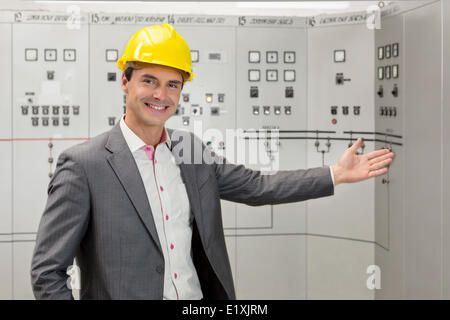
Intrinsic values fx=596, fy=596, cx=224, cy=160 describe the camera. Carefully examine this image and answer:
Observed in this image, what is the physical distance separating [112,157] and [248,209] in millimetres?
3451

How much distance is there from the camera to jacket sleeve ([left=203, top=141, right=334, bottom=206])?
2.54 meters

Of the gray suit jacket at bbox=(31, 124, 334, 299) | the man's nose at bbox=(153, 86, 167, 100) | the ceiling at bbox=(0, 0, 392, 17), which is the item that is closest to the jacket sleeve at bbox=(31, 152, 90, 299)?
the gray suit jacket at bbox=(31, 124, 334, 299)

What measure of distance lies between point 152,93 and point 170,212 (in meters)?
0.44

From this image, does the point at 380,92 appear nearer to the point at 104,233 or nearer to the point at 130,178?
the point at 130,178

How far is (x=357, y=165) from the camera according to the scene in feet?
8.30


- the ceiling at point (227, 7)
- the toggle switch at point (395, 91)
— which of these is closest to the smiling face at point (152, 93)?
the toggle switch at point (395, 91)

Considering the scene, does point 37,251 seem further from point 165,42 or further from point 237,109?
point 237,109

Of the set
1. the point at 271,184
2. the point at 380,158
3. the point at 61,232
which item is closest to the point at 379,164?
the point at 380,158

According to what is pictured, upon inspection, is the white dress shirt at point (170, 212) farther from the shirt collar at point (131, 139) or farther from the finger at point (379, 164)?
the finger at point (379, 164)

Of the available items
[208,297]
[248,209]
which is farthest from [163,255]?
[248,209]

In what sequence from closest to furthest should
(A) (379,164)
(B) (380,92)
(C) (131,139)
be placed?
(C) (131,139), (A) (379,164), (B) (380,92)

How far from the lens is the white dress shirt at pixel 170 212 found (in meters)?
2.16

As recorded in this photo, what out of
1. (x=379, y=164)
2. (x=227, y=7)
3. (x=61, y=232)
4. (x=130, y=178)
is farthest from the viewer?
(x=227, y=7)

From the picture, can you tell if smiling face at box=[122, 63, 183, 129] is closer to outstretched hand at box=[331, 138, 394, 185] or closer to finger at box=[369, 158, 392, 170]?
outstretched hand at box=[331, 138, 394, 185]
